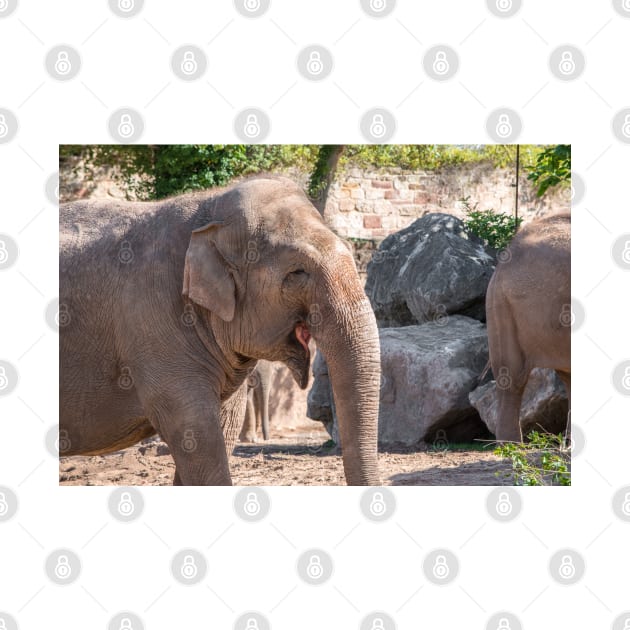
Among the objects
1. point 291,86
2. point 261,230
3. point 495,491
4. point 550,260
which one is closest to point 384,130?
point 291,86

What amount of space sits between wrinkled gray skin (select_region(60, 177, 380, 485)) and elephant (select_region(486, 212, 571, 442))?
446 cm

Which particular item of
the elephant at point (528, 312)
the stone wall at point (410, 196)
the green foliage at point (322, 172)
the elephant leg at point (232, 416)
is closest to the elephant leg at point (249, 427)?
the green foliage at point (322, 172)

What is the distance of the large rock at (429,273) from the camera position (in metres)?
12.0

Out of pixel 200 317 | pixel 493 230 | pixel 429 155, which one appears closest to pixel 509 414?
pixel 493 230

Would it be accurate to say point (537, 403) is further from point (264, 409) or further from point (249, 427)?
point (264, 409)

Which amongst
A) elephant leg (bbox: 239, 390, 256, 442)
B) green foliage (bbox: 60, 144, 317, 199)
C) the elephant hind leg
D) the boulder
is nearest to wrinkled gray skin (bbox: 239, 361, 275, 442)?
elephant leg (bbox: 239, 390, 256, 442)

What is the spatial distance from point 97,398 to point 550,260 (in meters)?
5.29

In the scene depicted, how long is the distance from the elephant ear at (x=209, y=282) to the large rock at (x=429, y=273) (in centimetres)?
651

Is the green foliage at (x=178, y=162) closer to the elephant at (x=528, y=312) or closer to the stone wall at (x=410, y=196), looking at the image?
the stone wall at (x=410, y=196)

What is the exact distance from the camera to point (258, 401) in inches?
564

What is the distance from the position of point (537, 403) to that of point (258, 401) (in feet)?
15.5

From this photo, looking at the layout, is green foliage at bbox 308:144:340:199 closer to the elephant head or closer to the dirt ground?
the dirt ground

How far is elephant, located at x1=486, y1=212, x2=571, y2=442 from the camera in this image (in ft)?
32.1

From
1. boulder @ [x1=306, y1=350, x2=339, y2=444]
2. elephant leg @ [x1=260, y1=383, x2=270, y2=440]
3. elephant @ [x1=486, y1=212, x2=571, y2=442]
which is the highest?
elephant @ [x1=486, y1=212, x2=571, y2=442]
